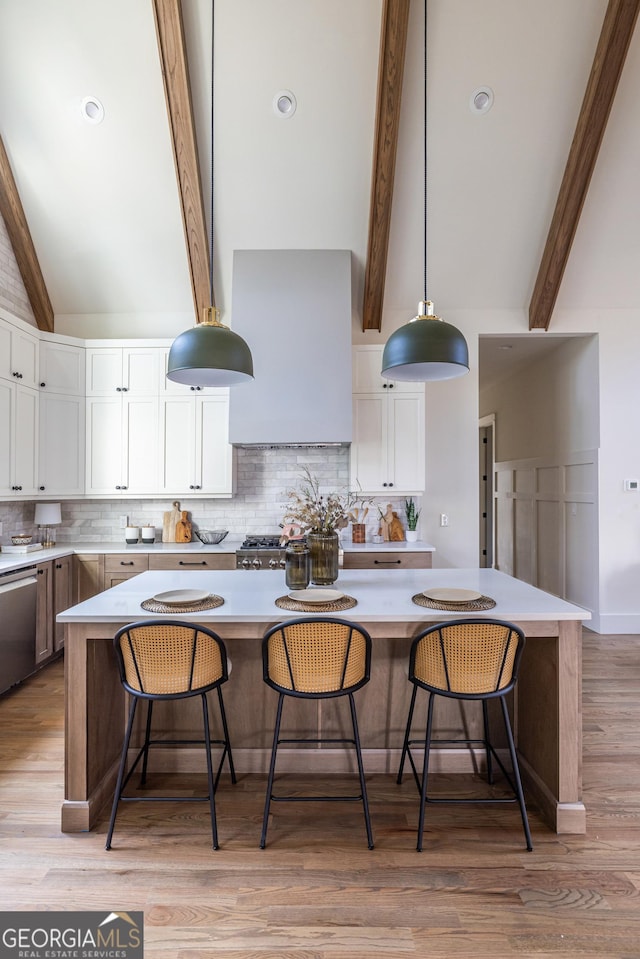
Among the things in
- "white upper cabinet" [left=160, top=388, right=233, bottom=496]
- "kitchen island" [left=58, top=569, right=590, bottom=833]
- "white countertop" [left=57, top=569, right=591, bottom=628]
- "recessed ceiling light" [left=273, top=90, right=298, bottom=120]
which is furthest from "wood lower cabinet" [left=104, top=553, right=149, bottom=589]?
"recessed ceiling light" [left=273, top=90, right=298, bottom=120]

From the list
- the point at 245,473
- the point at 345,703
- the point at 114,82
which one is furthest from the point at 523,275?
the point at 345,703

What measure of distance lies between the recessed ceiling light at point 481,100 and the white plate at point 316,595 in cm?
353

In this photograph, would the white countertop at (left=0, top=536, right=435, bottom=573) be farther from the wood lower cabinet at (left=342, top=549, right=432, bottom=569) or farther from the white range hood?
the white range hood

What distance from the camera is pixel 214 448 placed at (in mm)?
4738

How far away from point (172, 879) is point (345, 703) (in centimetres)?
99

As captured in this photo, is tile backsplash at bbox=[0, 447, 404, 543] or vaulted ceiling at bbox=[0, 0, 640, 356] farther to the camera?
tile backsplash at bbox=[0, 447, 404, 543]

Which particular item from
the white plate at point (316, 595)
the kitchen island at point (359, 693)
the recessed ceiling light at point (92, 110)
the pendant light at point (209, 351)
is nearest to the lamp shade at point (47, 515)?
the kitchen island at point (359, 693)

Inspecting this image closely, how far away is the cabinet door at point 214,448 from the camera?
4727mm

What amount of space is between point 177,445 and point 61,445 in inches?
37.8

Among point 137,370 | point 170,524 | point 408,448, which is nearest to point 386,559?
point 408,448

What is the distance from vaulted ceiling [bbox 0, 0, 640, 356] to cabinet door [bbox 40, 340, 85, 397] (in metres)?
0.53

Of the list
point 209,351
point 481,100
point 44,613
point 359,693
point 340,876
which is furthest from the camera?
point 44,613

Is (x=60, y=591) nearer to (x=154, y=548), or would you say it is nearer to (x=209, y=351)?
(x=154, y=548)

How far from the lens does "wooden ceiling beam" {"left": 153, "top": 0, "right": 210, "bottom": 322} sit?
337 cm
